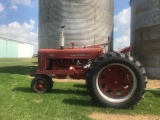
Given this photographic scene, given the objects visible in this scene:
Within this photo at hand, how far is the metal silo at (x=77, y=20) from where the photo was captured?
15883 millimetres

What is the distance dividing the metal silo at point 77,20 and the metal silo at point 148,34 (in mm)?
2070

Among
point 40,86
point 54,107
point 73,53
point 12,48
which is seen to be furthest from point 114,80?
point 12,48

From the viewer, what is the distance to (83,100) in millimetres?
7410

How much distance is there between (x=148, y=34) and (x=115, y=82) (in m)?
7.84

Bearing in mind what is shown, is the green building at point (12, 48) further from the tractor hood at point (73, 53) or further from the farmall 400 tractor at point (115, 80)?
the farmall 400 tractor at point (115, 80)

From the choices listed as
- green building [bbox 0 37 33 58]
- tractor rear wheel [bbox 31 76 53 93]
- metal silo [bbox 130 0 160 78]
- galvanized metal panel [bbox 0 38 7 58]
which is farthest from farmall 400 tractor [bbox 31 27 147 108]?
galvanized metal panel [bbox 0 38 7 58]

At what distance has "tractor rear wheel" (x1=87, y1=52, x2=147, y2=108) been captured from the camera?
6.63 m

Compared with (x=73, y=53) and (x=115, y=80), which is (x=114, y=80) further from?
(x=73, y=53)

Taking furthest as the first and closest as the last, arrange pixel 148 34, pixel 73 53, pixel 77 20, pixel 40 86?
pixel 77 20 → pixel 148 34 → pixel 40 86 → pixel 73 53

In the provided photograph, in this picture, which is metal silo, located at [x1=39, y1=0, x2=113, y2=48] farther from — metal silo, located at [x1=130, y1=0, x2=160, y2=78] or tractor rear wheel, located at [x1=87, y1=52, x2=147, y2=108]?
tractor rear wheel, located at [x1=87, y1=52, x2=147, y2=108]

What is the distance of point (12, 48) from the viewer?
266 ft

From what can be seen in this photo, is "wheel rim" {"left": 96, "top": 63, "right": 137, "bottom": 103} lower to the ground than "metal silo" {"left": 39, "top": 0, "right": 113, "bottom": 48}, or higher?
lower

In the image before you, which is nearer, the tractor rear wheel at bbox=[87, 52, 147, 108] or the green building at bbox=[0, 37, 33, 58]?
the tractor rear wheel at bbox=[87, 52, 147, 108]

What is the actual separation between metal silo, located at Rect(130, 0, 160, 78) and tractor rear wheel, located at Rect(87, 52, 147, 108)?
7.19 meters
